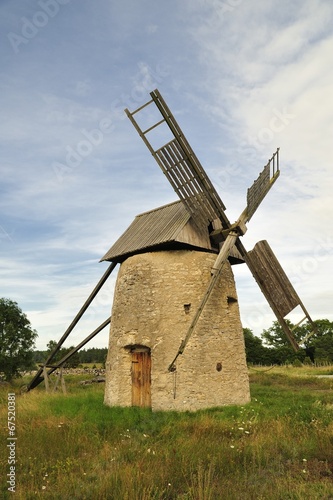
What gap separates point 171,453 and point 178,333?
4444 millimetres

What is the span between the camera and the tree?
2228 centimetres

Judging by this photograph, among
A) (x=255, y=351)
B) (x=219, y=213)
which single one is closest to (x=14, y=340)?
(x=219, y=213)

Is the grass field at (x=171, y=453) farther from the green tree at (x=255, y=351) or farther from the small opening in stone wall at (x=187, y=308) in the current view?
the green tree at (x=255, y=351)

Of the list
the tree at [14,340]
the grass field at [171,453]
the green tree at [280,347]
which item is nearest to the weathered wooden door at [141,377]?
the grass field at [171,453]

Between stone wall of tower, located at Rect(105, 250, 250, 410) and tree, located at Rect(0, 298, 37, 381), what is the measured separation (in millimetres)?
12405

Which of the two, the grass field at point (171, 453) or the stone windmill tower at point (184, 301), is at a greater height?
the stone windmill tower at point (184, 301)

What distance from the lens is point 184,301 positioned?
11.1m

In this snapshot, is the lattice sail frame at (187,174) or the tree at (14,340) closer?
the lattice sail frame at (187,174)

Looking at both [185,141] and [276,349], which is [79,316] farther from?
[276,349]

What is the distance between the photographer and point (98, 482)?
5406 millimetres

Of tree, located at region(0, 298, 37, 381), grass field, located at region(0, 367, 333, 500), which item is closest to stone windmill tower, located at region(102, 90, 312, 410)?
grass field, located at region(0, 367, 333, 500)

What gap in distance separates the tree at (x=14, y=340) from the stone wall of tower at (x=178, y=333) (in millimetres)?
12405

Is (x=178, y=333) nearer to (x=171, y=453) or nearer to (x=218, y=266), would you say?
(x=218, y=266)

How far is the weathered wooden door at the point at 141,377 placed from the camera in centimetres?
1133
